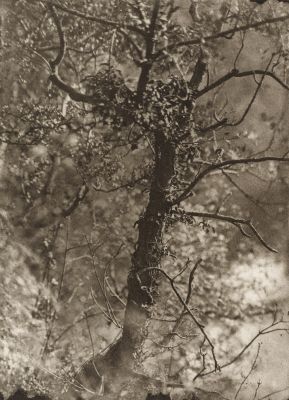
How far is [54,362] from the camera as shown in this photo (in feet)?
18.6

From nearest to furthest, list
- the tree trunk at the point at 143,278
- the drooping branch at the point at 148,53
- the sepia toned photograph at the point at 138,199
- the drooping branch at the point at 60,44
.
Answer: the drooping branch at the point at 148,53, the drooping branch at the point at 60,44, the sepia toned photograph at the point at 138,199, the tree trunk at the point at 143,278

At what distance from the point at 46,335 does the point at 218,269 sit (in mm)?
2878

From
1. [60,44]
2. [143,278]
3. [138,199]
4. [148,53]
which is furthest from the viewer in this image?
[138,199]

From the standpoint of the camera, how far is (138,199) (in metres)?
6.73

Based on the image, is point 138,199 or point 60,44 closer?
point 60,44

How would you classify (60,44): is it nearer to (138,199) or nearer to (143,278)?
(143,278)

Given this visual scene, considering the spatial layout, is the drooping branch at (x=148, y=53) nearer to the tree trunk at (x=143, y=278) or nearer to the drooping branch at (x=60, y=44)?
the tree trunk at (x=143, y=278)

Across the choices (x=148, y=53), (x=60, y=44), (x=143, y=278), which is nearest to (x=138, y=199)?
(x=143, y=278)

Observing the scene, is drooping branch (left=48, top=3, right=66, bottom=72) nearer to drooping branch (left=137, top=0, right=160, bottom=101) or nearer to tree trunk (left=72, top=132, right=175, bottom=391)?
drooping branch (left=137, top=0, right=160, bottom=101)

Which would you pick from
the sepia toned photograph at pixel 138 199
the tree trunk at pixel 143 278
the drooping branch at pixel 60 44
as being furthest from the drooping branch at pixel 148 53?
the drooping branch at pixel 60 44

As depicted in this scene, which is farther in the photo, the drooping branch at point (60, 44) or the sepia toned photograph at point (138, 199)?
the sepia toned photograph at point (138, 199)

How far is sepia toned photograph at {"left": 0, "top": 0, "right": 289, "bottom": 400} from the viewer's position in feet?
12.8

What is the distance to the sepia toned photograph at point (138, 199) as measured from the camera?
154 inches

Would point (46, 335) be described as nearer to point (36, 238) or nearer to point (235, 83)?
point (36, 238)
